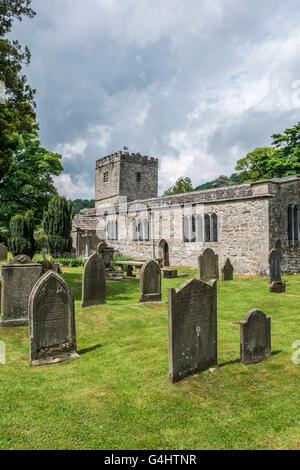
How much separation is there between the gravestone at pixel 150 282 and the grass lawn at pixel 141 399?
103 inches

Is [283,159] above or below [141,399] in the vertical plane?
above

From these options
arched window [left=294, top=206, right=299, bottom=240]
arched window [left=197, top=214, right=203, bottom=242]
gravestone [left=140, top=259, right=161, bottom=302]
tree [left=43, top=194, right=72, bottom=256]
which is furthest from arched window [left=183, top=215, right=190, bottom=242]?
gravestone [left=140, top=259, right=161, bottom=302]

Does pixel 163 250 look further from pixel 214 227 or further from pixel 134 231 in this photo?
pixel 214 227

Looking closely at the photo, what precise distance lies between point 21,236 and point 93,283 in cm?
1030

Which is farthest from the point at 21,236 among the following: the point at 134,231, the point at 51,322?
the point at 51,322

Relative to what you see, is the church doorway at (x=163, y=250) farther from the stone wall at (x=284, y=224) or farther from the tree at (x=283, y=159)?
the tree at (x=283, y=159)

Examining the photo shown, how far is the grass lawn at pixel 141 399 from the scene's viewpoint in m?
3.49

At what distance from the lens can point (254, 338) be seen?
535 centimetres

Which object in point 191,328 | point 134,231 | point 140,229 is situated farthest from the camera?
point 134,231

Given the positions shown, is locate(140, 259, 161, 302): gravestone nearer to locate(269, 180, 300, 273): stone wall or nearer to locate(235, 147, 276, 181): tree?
locate(269, 180, 300, 273): stone wall

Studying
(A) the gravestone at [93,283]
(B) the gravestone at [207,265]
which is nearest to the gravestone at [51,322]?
(A) the gravestone at [93,283]

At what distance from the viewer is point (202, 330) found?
5098 millimetres

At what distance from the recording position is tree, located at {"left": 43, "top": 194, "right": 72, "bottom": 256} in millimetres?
24078

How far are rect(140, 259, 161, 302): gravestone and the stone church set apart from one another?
845 centimetres
